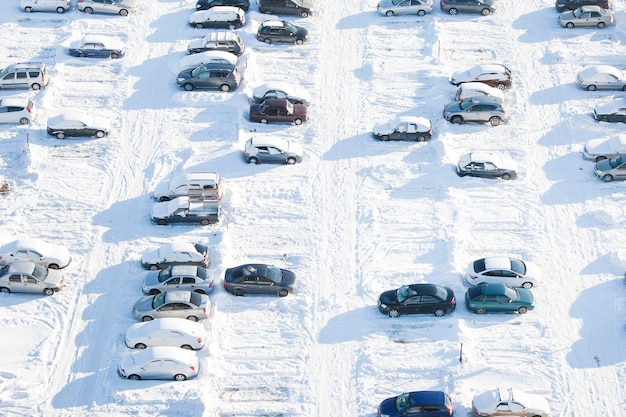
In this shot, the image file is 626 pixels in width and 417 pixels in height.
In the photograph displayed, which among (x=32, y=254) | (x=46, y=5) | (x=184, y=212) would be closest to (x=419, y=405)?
(x=184, y=212)

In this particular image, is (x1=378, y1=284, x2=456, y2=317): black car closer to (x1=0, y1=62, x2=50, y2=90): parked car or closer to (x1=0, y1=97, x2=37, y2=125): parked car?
(x1=0, y1=97, x2=37, y2=125): parked car

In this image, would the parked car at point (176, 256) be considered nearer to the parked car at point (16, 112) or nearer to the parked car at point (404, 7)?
the parked car at point (16, 112)

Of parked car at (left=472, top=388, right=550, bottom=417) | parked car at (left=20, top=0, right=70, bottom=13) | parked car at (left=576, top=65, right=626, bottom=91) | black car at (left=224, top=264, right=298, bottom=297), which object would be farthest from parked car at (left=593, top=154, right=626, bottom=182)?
parked car at (left=20, top=0, right=70, bottom=13)

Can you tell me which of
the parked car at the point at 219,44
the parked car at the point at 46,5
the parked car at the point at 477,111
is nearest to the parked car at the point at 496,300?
the parked car at the point at 477,111

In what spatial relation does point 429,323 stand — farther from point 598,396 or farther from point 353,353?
point 598,396

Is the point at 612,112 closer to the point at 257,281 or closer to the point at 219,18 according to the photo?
the point at 257,281

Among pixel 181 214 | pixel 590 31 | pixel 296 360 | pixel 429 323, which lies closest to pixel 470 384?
pixel 429 323

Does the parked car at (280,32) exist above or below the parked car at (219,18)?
below
